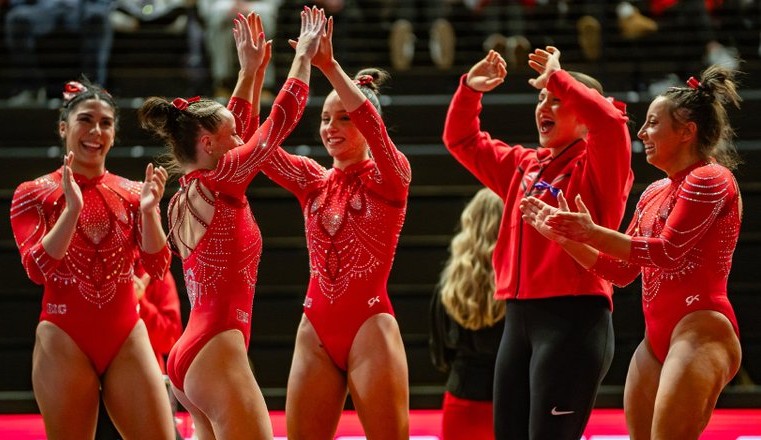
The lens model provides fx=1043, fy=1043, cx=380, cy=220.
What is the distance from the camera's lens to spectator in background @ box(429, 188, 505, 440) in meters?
4.24

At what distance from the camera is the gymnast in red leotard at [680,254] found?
3.10 metres

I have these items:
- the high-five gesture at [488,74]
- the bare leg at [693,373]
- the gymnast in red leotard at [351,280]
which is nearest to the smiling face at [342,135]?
the gymnast in red leotard at [351,280]

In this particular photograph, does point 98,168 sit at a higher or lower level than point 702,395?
higher

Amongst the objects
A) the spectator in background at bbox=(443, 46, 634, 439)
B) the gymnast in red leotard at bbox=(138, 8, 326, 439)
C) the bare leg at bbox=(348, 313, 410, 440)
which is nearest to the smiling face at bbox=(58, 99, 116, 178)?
the gymnast in red leotard at bbox=(138, 8, 326, 439)

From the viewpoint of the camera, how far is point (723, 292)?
3.25m

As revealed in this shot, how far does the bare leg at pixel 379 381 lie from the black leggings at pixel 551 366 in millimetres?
339

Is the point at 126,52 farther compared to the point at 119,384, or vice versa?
the point at 126,52

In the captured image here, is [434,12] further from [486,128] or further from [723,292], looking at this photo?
[723,292]

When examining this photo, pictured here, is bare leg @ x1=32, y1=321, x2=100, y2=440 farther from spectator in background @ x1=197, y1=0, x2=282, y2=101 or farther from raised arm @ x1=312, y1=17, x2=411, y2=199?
spectator in background @ x1=197, y1=0, x2=282, y2=101

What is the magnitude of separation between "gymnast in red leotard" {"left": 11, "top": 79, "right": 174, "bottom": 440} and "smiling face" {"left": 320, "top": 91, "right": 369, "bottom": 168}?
562mm

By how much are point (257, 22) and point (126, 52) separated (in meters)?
4.78

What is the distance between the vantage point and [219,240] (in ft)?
10.6

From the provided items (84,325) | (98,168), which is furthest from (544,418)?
(98,168)

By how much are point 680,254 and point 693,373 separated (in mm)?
358
